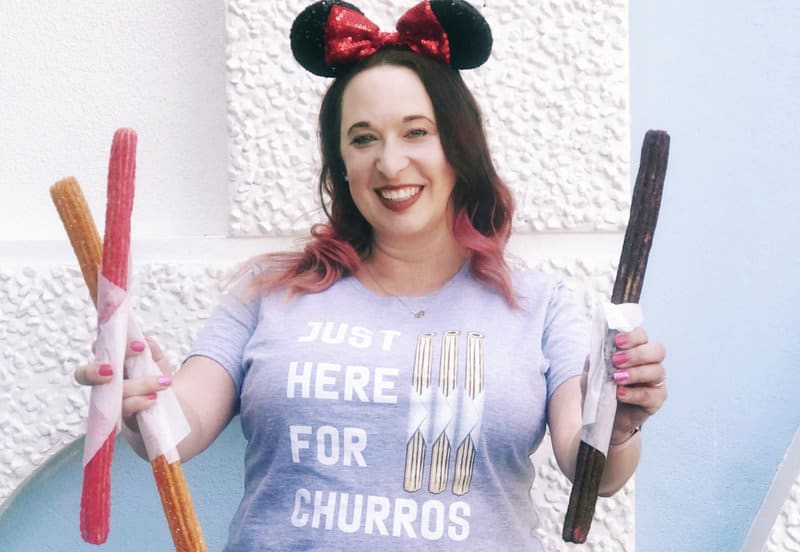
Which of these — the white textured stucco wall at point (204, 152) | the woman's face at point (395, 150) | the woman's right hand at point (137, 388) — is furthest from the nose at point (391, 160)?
the woman's right hand at point (137, 388)

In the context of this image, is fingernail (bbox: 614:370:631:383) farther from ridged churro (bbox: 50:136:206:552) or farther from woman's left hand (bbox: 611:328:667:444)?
ridged churro (bbox: 50:136:206:552)

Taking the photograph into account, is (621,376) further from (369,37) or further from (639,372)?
(369,37)

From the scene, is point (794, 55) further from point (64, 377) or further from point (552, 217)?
point (64, 377)

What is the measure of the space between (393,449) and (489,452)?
115mm

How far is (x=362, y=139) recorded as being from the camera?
3.92 ft

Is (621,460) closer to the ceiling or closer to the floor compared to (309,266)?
closer to the floor

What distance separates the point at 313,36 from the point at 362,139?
0.17 meters

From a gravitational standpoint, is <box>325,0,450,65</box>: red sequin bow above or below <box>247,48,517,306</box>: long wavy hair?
above

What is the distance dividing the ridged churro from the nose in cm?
39

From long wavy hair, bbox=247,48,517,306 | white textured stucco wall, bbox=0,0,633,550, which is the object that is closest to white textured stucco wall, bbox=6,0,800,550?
white textured stucco wall, bbox=0,0,633,550

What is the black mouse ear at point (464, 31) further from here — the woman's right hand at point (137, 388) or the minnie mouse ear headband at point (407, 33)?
the woman's right hand at point (137, 388)

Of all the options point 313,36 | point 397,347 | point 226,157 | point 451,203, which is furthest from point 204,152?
point 397,347

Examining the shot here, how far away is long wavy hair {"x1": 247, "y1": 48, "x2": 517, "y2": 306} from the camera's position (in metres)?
1.20

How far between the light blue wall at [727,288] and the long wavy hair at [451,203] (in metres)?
0.31
